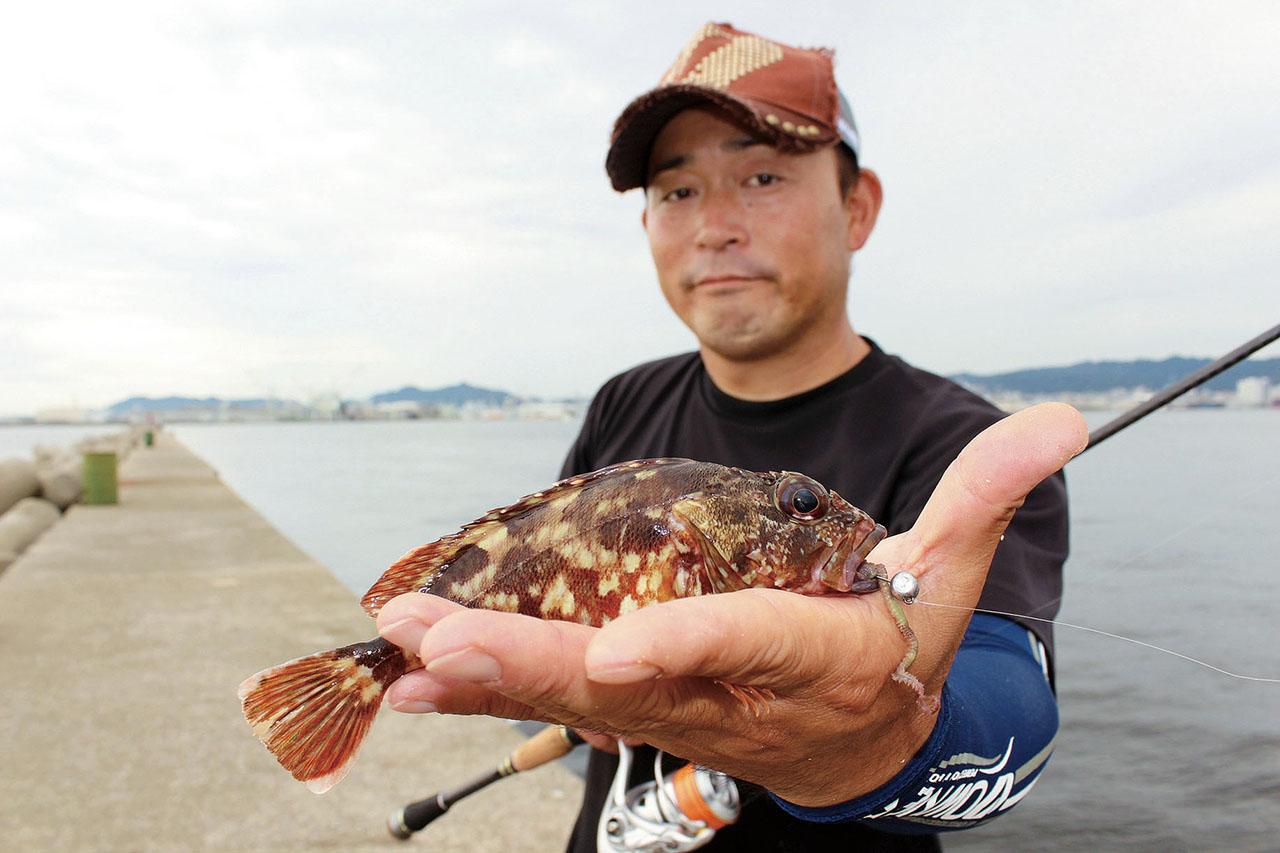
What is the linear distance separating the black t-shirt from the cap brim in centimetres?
78

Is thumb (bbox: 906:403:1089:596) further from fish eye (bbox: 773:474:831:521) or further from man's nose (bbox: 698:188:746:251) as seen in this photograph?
man's nose (bbox: 698:188:746:251)

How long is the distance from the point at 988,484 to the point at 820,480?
1.35 meters

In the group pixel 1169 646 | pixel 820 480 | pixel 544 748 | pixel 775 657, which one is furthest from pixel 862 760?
pixel 1169 646

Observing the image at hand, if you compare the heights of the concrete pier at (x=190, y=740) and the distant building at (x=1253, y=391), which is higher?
the distant building at (x=1253, y=391)

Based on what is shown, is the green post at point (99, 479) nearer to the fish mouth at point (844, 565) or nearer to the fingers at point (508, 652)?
the fingers at point (508, 652)

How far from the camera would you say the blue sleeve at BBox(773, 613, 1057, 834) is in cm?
186

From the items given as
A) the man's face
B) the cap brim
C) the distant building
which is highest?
the cap brim

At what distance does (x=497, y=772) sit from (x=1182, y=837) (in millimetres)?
7727

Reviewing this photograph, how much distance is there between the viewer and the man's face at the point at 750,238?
293cm

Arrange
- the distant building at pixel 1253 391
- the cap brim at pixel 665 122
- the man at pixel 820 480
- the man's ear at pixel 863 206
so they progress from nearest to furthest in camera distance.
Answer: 1. the man at pixel 820 480
2. the distant building at pixel 1253 391
3. the cap brim at pixel 665 122
4. the man's ear at pixel 863 206

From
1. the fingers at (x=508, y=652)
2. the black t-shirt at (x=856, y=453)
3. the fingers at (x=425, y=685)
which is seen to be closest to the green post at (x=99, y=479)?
the black t-shirt at (x=856, y=453)

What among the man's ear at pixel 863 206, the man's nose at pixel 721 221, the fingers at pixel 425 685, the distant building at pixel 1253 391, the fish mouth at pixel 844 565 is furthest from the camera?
the man's ear at pixel 863 206

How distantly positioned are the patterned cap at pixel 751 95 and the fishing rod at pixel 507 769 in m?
2.23

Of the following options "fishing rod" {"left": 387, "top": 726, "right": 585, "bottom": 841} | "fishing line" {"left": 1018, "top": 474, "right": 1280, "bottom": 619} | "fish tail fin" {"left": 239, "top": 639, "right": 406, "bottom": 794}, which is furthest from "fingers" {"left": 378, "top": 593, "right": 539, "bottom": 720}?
"fishing rod" {"left": 387, "top": 726, "right": 585, "bottom": 841}
